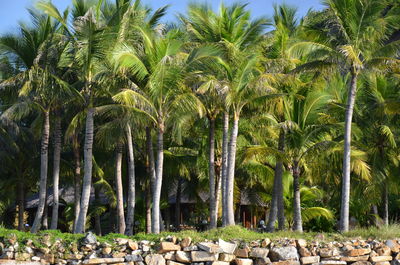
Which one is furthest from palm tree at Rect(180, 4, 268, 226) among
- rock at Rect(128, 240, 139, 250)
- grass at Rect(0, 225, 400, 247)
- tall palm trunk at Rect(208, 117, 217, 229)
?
rock at Rect(128, 240, 139, 250)

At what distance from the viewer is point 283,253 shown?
1611cm

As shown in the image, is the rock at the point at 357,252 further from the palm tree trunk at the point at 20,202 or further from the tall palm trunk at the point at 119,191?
the palm tree trunk at the point at 20,202

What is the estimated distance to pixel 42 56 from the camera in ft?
69.8

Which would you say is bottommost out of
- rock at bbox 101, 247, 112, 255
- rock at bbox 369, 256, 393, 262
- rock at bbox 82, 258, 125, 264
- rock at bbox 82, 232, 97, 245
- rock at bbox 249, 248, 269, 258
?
rock at bbox 369, 256, 393, 262

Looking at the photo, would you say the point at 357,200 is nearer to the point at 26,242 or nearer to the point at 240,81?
the point at 240,81

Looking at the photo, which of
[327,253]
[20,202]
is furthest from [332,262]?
[20,202]

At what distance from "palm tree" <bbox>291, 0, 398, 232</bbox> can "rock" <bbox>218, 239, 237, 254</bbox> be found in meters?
4.48

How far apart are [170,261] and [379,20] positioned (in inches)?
402

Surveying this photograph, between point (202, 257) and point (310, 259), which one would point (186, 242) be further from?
point (310, 259)

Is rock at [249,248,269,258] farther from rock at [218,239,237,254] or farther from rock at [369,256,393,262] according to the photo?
rock at [369,256,393,262]

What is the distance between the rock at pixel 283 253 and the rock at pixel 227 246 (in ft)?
3.23

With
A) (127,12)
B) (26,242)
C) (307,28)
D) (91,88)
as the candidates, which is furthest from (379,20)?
(26,242)

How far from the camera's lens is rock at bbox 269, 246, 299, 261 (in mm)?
16084

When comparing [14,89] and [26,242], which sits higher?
[14,89]
